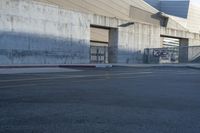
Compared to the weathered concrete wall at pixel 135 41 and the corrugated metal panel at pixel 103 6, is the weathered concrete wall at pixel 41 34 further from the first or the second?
the weathered concrete wall at pixel 135 41

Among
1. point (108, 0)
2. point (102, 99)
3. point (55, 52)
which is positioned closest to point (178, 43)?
point (108, 0)

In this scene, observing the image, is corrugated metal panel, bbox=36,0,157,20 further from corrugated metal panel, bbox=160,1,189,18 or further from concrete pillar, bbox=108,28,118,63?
corrugated metal panel, bbox=160,1,189,18

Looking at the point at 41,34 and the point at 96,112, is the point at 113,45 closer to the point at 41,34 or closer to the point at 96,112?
the point at 41,34

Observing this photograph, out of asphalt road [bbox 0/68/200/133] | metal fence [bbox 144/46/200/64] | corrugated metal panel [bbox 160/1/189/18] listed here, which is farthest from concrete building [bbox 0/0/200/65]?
corrugated metal panel [bbox 160/1/189/18]

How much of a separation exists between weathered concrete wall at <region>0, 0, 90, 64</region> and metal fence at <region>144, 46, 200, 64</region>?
316 inches

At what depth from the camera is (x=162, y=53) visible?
1672 inches

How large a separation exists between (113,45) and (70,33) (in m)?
7.60

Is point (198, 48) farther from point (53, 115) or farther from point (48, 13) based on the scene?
point (53, 115)

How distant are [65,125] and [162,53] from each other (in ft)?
120

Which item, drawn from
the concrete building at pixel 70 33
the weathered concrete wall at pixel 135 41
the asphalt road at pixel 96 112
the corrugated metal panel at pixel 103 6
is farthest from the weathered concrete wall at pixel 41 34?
the asphalt road at pixel 96 112

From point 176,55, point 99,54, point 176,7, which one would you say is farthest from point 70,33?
point 176,7

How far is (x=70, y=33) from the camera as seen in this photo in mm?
37281

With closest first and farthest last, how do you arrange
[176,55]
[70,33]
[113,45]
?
[70,33], [113,45], [176,55]

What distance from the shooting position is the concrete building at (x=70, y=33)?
104 feet
